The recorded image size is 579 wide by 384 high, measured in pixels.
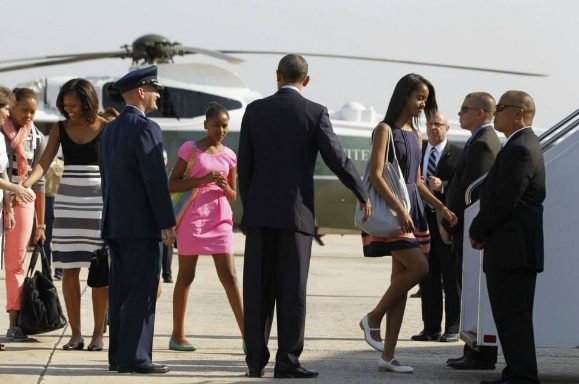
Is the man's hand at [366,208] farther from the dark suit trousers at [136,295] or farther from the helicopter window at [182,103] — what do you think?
Answer: the helicopter window at [182,103]

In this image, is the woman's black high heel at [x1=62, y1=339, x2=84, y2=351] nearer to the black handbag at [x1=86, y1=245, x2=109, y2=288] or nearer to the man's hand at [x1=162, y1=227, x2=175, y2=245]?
the black handbag at [x1=86, y1=245, x2=109, y2=288]

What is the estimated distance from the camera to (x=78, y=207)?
7.96 m

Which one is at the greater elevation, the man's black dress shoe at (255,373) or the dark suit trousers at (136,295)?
the dark suit trousers at (136,295)

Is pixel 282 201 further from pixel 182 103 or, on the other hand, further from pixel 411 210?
pixel 182 103

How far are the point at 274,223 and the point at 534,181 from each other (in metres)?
1.47

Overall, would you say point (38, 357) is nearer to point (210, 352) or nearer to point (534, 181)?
point (210, 352)

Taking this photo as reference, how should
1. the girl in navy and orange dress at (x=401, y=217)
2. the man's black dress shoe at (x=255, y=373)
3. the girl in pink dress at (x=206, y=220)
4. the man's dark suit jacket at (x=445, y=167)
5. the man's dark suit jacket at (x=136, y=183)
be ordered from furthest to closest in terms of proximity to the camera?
the man's dark suit jacket at (x=445, y=167), the girl in pink dress at (x=206, y=220), the girl in navy and orange dress at (x=401, y=217), the man's black dress shoe at (x=255, y=373), the man's dark suit jacket at (x=136, y=183)

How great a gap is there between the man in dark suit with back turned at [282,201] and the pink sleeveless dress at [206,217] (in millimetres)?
1170

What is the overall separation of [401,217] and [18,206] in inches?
110

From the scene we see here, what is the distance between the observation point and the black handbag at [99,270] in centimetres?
777

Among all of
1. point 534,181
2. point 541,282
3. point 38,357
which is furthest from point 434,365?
point 38,357

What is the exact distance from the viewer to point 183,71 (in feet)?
62.5

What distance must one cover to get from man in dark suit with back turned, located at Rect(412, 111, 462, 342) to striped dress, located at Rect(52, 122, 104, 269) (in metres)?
2.49

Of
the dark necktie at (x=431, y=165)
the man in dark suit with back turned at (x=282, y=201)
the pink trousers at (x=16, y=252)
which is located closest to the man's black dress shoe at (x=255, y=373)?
the man in dark suit with back turned at (x=282, y=201)
